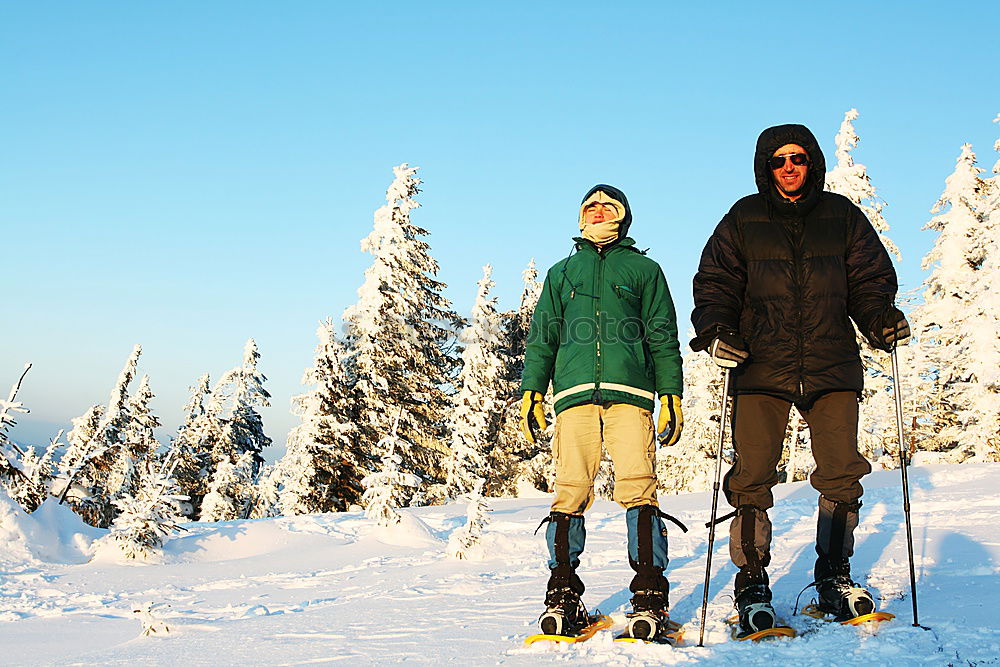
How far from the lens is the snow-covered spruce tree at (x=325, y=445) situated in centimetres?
2180

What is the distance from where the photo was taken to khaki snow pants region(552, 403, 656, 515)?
4203 mm

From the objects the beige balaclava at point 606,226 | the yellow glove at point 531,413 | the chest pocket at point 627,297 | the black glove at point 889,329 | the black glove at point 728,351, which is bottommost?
the yellow glove at point 531,413

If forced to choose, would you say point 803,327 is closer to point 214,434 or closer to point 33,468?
point 33,468

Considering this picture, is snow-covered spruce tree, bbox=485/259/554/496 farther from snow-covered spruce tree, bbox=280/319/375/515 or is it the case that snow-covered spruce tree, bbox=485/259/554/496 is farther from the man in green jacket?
the man in green jacket

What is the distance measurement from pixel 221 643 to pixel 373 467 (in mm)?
19094

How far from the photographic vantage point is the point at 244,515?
31188mm

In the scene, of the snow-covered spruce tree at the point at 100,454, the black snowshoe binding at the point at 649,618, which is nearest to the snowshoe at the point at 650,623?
the black snowshoe binding at the point at 649,618

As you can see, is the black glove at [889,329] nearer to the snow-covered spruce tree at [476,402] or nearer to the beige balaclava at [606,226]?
the beige balaclava at [606,226]

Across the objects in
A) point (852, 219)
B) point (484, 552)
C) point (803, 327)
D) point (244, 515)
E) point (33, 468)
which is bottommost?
point (244, 515)

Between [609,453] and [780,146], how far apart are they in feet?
6.98

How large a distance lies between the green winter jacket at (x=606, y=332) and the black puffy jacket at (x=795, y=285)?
0.96 feet

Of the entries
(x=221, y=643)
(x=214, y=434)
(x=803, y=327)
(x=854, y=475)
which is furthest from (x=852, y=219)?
(x=214, y=434)

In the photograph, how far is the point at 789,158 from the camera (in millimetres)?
4332

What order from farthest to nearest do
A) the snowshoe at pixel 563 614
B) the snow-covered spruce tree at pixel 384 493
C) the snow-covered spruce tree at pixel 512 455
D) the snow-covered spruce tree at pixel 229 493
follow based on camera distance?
the snow-covered spruce tree at pixel 512 455
the snow-covered spruce tree at pixel 229 493
the snow-covered spruce tree at pixel 384 493
the snowshoe at pixel 563 614
